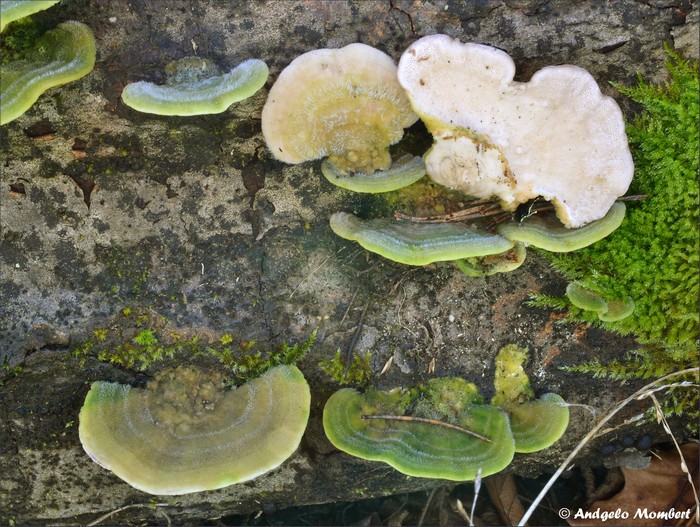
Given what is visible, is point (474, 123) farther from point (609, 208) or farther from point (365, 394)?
point (365, 394)

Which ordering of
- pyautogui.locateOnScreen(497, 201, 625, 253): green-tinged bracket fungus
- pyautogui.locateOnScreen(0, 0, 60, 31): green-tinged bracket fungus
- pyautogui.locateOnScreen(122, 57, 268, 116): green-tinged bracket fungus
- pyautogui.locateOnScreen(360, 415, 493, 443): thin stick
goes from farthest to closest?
pyautogui.locateOnScreen(360, 415, 493, 443): thin stick → pyautogui.locateOnScreen(497, 201, 625, 253): green-tinged bracket fungus → pyautogui.locateOnScreen(122, 57, 268, 116): green-tinged bracket fungus → pyautogui.locateOnScreen(0, 0, 60, 31): green-tinged bracket fungus

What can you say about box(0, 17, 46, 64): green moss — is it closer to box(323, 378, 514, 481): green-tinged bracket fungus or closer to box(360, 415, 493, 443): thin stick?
box(323, 378, 514, 481): green-tinged bracket fungus

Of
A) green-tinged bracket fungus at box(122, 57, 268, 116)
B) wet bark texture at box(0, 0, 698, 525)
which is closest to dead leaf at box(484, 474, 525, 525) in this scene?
wet bark texture at box(0, 0, 698, 525)

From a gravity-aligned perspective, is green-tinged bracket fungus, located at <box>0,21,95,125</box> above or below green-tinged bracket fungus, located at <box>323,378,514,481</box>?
above

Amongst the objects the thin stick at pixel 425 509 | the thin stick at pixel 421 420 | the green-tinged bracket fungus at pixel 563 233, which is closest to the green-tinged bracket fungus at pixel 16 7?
the green-tinged bracket fungus at pixel 563 233

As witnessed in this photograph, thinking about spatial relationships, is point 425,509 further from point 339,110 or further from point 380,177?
point 339,110

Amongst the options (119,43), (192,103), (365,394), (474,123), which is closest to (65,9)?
(119,43)

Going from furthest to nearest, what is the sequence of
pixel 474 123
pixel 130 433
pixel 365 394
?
pixel 365 394 → pixel 130 433 → pixel 474 123
